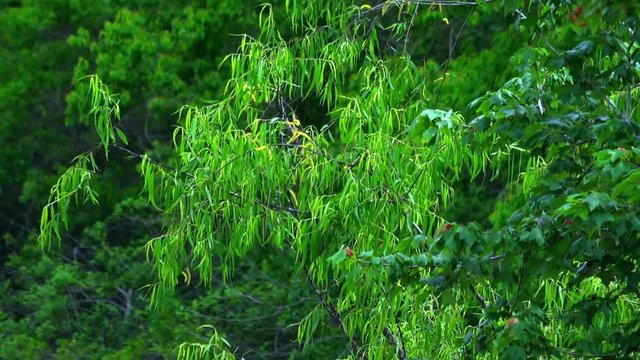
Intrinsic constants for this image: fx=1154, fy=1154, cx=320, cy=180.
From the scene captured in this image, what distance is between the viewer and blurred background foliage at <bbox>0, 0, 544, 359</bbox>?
418 inches

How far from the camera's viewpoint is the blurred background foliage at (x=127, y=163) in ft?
34.8

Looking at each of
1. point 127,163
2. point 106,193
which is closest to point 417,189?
point 106,193

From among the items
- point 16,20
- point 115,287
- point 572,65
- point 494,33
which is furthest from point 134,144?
point 572,65

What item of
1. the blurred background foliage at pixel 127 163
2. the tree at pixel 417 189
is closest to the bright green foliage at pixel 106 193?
the blurred background foliage at pixel 127 163

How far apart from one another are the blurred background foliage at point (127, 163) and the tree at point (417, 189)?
4114mm

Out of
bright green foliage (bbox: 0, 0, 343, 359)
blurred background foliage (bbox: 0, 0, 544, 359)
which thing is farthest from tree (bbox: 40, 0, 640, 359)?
blurred background foliage (bbox: 0, 0, 544, 359)

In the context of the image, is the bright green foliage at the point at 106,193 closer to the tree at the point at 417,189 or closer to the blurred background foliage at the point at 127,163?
the blurred background foliage at the point at 127,163

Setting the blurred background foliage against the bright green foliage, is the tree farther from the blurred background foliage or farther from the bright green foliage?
the blurred background foliage

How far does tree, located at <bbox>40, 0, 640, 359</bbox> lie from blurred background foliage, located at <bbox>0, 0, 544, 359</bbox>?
4.11m

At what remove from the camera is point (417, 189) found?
4.74 metres

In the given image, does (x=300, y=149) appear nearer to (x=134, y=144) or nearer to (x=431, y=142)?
(x=431, y=142)

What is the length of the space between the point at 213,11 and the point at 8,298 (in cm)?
393

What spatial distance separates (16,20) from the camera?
14.4 m

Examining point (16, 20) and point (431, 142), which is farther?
point (16, 20)
